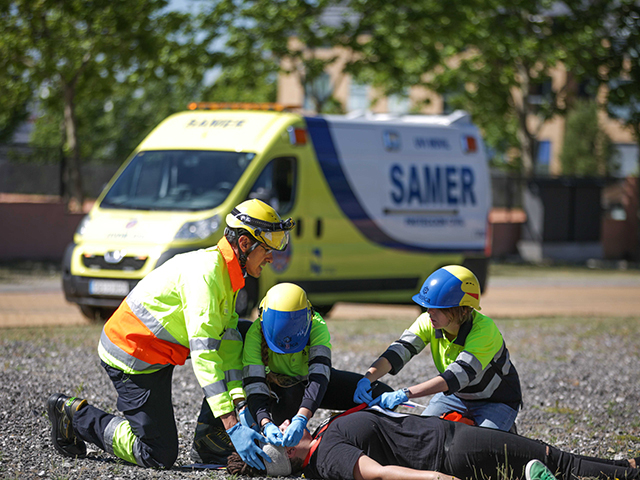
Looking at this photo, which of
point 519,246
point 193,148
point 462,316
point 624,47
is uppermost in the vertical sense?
point 624,47

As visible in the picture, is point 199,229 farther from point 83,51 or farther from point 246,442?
point 83,51

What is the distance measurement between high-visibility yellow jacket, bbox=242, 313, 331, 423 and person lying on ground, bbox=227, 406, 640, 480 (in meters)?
0.19

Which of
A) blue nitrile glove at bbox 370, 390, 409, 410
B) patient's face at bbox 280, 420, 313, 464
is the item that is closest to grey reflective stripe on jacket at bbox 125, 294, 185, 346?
patient's face at bbox 280, 420, 313, 464

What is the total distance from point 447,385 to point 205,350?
4.39 feet

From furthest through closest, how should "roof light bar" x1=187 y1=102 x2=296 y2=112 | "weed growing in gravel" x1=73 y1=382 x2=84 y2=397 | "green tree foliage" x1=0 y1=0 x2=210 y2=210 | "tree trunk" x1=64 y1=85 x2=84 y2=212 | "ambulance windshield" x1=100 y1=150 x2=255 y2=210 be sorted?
1. "tree trunk" x1=64 y1=85 x2=84 y2=212
2. "green tree foliage" x1=0 y1=0 x2=210 y2=210
3. "roof light bar" x1=187 y1=102 x2=296 y2=112
4. "ambulance windshield" x1=100 y1=150 x2=255 y2=210
5. "weed growing in gravel" x1=73 y1=382 x2=84 y2=397

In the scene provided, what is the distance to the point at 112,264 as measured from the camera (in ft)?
31.1

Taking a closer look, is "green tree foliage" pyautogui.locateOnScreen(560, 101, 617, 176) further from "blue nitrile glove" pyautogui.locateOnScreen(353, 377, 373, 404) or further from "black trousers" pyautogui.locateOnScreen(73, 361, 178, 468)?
"black trousers" pyautogui.locateOnScreen(73, 361, 178, 468)

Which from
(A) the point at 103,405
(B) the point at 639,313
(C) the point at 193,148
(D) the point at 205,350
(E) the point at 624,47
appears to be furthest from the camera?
(E) the point at 624,47

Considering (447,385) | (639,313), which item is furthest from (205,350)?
(639,313)

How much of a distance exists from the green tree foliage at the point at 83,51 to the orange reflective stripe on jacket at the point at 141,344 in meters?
14.0

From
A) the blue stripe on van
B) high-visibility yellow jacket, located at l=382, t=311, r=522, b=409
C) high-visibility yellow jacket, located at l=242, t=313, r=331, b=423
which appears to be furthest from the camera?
the blue stripe on van

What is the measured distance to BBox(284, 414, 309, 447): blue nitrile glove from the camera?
4324 mm

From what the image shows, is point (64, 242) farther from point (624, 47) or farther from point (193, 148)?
point (624, 47)

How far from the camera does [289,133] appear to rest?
10633 mm
